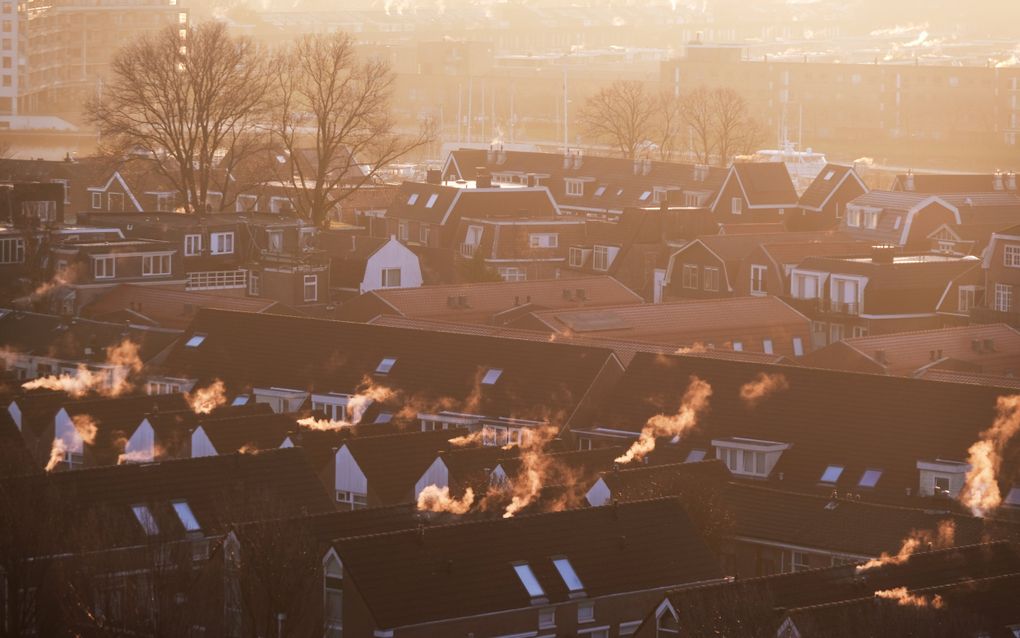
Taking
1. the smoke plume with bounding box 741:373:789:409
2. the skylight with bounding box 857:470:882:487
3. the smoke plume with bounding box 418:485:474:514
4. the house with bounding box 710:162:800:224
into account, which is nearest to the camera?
the smoke plume with bounding box 418:485:474:514

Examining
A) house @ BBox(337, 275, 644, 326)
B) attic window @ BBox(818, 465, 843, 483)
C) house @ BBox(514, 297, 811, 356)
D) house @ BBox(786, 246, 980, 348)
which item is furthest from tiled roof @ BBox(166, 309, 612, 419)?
house @ BBox(786, 246, 980, 348)

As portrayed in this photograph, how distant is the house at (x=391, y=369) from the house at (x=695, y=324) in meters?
6.57

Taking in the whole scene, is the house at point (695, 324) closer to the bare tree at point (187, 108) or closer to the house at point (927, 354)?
the house at point (927, 354)

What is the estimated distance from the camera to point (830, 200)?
90.5m

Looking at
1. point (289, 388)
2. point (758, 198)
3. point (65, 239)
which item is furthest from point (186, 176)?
point (289, 388)

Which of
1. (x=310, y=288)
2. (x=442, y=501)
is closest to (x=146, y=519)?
(x=442, y=501)

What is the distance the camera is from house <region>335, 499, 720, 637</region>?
36.2 m

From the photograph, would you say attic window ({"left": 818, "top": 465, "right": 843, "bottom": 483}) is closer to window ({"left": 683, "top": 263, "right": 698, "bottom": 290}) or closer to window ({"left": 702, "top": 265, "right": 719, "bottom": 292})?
window ({"left": 702, "top": 265, "right": 719, "bottom": 292})

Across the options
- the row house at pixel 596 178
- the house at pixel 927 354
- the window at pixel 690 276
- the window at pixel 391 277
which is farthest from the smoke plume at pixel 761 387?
the row house at pixel 596 178

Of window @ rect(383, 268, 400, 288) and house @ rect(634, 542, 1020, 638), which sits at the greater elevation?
window @ rect(383, 268, 400, 288)

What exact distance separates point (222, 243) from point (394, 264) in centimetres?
509

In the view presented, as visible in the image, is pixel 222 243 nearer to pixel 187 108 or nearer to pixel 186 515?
pixel 187 108

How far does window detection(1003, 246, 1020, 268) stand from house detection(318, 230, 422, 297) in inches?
→ 688

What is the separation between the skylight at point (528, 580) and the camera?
123 feet
